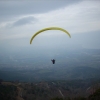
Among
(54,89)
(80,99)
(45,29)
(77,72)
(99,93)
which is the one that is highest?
(45,29)

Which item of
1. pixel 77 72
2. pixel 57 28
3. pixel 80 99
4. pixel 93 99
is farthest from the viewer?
pixel 77 72

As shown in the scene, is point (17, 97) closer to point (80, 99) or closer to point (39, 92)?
point (39, 92)

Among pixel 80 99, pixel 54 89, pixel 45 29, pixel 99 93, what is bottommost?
pixel 54 89

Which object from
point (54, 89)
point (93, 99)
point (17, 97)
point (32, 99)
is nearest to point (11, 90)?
point (17, 97)

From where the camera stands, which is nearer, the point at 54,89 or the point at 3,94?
the point at 3,94

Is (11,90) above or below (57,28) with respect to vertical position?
below

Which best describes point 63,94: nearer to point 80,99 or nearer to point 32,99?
point 32,99

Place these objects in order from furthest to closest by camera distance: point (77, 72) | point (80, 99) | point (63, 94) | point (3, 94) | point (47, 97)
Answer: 1. point (77, 72)
2. point (63, 94)
3. point (47, 97)
4. point (3, 94)
5. point (80, 99)

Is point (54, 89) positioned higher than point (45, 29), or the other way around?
point (45, 29)

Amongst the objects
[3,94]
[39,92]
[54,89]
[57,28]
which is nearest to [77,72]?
[54,89]
